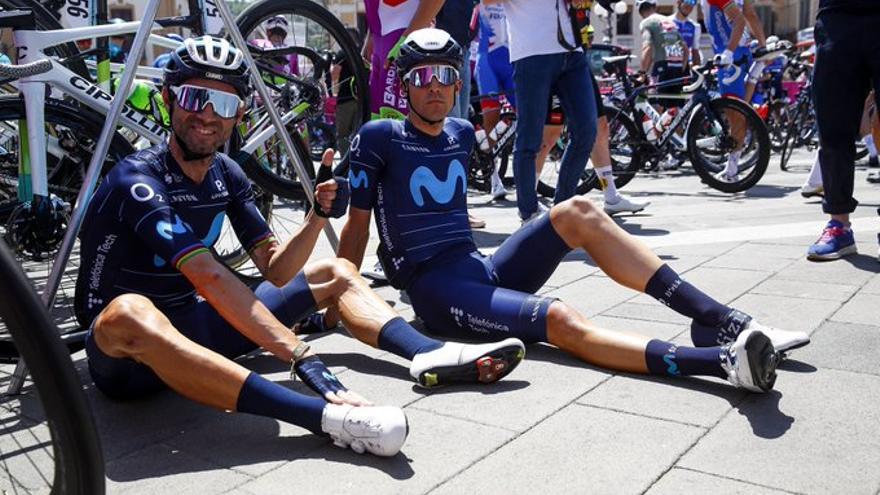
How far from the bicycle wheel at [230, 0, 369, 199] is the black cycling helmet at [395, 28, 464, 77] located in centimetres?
122

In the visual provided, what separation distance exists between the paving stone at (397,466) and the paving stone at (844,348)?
1265mm

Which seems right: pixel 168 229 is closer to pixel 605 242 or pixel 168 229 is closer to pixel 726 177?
pixel 605 242

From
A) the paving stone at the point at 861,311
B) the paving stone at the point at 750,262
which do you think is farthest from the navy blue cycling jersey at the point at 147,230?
the paving stone at the point at 750,262

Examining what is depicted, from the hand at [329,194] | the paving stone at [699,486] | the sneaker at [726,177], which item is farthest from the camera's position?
the sneaker at [726,177]

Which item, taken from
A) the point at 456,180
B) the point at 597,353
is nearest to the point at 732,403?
the point at 597,353

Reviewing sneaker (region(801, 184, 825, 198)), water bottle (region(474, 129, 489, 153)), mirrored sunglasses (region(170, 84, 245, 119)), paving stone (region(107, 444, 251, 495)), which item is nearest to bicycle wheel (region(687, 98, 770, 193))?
sneaker (region(801, 184, 825, 198))

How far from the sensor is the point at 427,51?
3643 millimetres

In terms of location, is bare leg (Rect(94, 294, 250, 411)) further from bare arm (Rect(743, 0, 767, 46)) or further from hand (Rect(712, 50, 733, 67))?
bare arm (Rect(743, 0, 767, 46))

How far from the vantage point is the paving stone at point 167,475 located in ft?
7.88

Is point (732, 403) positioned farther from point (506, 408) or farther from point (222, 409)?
point (222, 409)

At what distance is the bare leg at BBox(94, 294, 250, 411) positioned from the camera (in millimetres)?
2688

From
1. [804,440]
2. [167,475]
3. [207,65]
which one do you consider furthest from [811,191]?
[167,475]

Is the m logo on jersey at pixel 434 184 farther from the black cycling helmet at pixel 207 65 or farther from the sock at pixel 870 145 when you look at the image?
the sock at pixel 870 145

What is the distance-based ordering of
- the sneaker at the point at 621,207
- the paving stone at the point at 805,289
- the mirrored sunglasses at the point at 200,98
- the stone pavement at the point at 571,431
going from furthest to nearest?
the sneaker at the point at 621,207 < the paving stone at the point at 805,289 < the mirrored sunglasses at the point at 200,98 < the stone pavement at the point at 571,431
